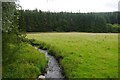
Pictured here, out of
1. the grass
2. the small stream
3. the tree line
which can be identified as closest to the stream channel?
the small stream

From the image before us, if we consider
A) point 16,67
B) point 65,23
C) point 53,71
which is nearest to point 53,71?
point 53,71

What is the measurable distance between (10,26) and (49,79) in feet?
28.4

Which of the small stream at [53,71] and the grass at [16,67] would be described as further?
the small stream at [53,71]

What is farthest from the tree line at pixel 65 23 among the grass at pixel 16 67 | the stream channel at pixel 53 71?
the grass at pixel 16 67

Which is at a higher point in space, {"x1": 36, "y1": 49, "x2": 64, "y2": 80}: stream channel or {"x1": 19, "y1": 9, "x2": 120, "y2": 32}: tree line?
{"x1": 19, "y1": 9, "x2": 120, "y2": 32}: tree line

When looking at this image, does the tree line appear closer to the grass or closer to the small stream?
the small stream

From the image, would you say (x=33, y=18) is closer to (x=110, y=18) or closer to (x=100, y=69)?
(x=110, y=18)

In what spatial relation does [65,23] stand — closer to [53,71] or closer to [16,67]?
[53,71]

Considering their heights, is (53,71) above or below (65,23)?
below

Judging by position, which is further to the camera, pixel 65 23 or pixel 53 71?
pixel 65 23

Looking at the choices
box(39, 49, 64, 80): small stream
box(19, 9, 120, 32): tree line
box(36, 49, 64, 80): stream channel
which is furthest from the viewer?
box(19, 9, 120, 32): tree line

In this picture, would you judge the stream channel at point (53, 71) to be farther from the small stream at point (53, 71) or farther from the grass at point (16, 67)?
the grass at point (16, 67)

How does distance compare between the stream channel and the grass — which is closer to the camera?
the grass

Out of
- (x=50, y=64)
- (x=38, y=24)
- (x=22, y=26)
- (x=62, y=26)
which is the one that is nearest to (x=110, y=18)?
(x=62, y=26)
